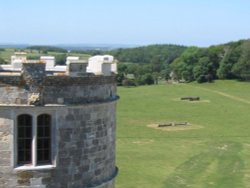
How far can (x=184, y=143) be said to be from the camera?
48875mm

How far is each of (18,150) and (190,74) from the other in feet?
389

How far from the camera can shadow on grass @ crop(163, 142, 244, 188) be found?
3362cm

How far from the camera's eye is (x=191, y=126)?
59.8 metres

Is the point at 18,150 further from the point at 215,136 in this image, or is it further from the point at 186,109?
the point at 186,109

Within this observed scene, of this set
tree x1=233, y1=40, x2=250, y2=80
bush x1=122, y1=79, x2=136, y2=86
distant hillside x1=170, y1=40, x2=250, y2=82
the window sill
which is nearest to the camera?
the window sill

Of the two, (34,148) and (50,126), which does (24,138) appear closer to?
(34,148)

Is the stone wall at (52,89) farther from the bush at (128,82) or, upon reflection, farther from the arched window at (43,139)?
the bush at (128,82)

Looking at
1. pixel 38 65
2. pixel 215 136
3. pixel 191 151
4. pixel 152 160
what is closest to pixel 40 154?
pixel 38 65

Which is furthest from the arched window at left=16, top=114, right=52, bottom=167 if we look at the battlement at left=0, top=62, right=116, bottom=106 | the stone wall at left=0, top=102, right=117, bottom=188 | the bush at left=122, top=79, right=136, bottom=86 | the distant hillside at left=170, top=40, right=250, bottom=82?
the bush at left=122, top=79, right=136, bottom=86

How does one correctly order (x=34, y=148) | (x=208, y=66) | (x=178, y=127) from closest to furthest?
(x=34, y=148) < (x=178, y=127) < (x=208, y=66)

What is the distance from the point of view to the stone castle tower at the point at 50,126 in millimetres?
12797

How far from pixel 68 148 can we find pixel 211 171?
84.1 ft

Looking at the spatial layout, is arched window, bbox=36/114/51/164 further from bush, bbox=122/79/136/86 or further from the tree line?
bush, bbox=122/79/136/86

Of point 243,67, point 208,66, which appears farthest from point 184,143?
point 208,66
